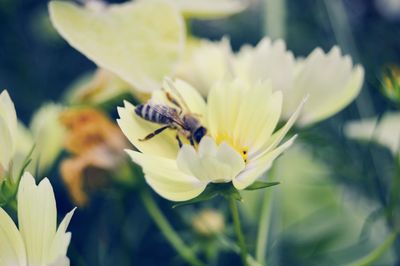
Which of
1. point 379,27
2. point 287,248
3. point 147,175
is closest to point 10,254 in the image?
point 147,175

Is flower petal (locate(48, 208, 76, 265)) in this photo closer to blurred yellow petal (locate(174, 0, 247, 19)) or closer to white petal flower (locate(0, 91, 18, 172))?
white petal flower (locate(0, 91, 18, 172))

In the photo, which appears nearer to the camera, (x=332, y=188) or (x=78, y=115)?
(x=78, y=115)

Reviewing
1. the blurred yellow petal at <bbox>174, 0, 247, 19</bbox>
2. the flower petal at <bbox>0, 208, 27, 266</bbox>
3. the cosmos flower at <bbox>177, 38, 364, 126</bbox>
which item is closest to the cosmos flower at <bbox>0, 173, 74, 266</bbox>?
the flower petal at <bbox>0, 208, 27, 266</bbox>

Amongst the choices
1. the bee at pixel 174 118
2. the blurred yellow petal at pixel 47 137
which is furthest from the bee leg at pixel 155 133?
the blurred yellow petal at pixel 47 137

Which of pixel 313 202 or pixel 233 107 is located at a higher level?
pixel 233 107

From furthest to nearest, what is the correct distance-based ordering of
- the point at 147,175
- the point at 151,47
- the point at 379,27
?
the point at 379,27, the point at 151,47, the point at 147,175

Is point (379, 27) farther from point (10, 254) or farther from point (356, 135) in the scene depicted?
point (10, 254)
